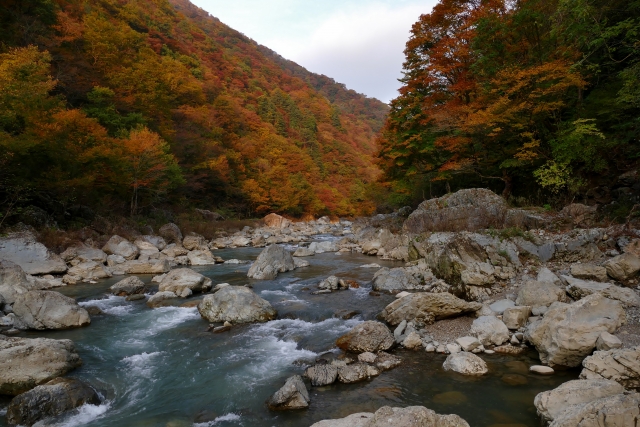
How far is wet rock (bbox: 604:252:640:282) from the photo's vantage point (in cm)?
723

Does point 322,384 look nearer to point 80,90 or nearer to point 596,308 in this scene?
point 596,308

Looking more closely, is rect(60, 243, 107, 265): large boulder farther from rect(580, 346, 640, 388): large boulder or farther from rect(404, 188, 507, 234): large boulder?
rect(580, 346, 640, 388): large boulder

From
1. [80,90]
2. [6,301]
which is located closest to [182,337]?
[6,301]

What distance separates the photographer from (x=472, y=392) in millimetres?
4984

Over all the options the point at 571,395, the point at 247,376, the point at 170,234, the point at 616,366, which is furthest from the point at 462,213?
the point at 170,234

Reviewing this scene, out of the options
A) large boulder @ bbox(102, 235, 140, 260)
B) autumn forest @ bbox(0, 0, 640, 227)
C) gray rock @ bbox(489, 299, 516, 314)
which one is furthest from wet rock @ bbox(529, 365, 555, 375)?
large boulder @ bbox(102, 235, 140, 260)

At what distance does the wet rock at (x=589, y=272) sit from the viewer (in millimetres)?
7527

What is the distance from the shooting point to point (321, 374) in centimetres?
551

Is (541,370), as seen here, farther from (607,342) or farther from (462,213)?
(462,213)

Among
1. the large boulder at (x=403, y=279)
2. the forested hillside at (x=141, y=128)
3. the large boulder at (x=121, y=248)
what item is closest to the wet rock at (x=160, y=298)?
the large boulder at (x=403, y=279)

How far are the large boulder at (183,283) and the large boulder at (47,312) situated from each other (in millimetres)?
2656

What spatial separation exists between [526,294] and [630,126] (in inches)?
349

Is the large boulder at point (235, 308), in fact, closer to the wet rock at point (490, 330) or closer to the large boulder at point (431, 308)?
the large boulder at point (431, 308)

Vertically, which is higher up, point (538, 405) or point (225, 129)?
point (225, 129)
